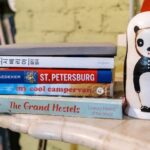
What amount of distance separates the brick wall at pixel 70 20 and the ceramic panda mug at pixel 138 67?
1.40ft

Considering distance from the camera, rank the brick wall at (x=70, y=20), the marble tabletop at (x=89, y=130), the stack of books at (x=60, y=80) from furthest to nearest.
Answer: the brick wall at (x=70, y=20)
the stack of books at (x=60, y=80)
the marble tabletop at (x=89, y=130)

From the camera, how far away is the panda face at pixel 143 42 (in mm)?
648

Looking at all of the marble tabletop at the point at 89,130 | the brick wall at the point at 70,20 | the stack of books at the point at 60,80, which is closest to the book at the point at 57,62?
the stack of books at the point at 60,80

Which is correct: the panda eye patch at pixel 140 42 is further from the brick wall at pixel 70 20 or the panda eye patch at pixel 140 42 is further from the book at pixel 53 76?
the brick wall at pixel 70 20

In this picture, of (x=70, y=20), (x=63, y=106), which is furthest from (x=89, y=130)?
(x=70, y=20)

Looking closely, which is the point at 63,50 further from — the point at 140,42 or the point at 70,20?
the point at 70,20

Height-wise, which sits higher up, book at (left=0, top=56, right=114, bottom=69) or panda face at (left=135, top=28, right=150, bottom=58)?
panda face at (left=135, top=28, right=150, bottom=58)

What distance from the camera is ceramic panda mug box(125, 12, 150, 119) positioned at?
66 centimetres

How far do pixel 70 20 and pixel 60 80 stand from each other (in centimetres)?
54

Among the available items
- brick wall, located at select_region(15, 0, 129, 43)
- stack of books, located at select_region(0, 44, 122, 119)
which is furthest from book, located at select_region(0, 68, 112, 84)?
brick wall, located at select_region(15, 0, 129, 43)

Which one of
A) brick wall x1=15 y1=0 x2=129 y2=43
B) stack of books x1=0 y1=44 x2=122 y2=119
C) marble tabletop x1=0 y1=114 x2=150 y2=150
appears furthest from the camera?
brick wall x1=15 y1=0 x2=129 y2=43

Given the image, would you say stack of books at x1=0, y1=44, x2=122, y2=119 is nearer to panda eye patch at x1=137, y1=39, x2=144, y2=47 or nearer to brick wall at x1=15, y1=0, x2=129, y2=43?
panda eye patch at x1=137, y1=39, x2=144, y2=47

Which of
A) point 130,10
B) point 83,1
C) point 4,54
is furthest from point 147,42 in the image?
point 83,1

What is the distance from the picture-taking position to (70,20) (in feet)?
3.95
